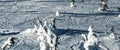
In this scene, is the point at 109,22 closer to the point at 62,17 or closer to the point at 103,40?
the point at 62,17

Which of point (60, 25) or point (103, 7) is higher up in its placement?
point (60, 25)

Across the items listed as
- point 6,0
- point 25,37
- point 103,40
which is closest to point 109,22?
point 103,40

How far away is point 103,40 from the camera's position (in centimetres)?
3850

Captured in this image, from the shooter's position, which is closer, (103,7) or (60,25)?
(60,25)

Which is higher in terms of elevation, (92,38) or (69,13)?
(92,38)

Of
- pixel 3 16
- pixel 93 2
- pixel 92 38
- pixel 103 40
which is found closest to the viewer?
pixel 92 38

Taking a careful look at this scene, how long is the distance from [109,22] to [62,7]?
1183cm

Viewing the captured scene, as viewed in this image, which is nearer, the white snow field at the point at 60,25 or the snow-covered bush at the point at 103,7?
the white snow field at the point at 60,25

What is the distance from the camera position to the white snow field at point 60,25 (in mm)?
35375

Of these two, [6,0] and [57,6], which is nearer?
[57,6]

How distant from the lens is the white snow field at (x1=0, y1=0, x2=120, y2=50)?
35375 mm

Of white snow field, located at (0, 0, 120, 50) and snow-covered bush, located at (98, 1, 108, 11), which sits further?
snow-covered bush, located at (98, 1, 108, 11)

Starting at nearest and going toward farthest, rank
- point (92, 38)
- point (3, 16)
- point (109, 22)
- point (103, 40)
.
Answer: point (92, 38), point (103, 40), point (109, 22), point (3, 16)

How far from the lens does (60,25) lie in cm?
4684
